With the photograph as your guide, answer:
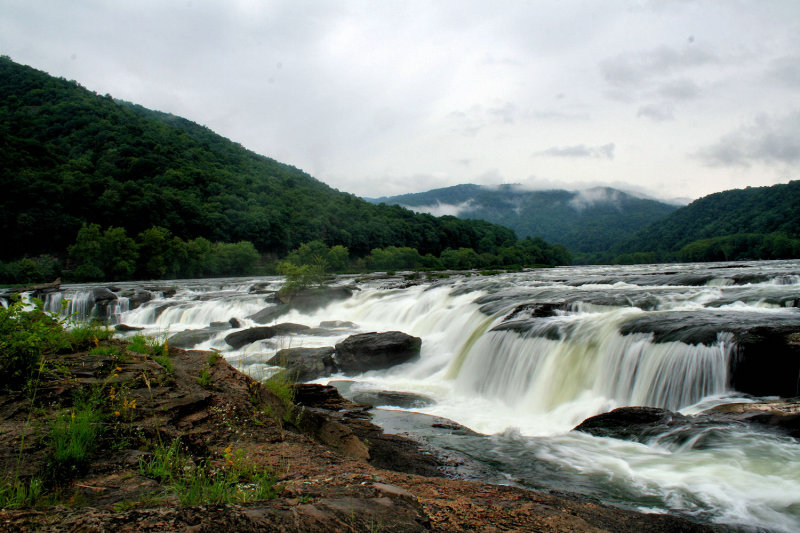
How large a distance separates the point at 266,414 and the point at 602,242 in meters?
183

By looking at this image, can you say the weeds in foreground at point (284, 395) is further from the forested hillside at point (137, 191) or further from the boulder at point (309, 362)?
the forested hillside at point (137, 191)

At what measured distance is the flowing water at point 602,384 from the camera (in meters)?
5.86

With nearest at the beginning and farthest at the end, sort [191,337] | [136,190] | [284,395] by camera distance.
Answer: [284,395], [191,337], [136,190]

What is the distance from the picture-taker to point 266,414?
17.7 ft

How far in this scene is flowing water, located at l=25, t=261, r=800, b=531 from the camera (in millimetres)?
5859

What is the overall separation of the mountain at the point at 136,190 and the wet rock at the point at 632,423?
229 ft

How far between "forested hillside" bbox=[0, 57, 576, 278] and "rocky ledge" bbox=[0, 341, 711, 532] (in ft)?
200

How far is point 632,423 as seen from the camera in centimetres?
809

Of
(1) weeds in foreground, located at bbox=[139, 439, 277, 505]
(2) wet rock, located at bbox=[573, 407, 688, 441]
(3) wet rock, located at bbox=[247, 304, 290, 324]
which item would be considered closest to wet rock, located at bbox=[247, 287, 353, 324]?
(3) wet rock, located at bbox=[247, 304, 290, 324]

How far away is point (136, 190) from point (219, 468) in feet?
259

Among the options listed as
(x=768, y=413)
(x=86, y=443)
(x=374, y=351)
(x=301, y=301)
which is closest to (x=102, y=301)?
(x=301, y=301)

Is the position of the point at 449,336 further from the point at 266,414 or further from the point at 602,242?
the point at 602,242

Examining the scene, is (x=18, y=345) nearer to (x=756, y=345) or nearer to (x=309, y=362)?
(x=309, y=362)

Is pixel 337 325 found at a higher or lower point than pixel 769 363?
lower
